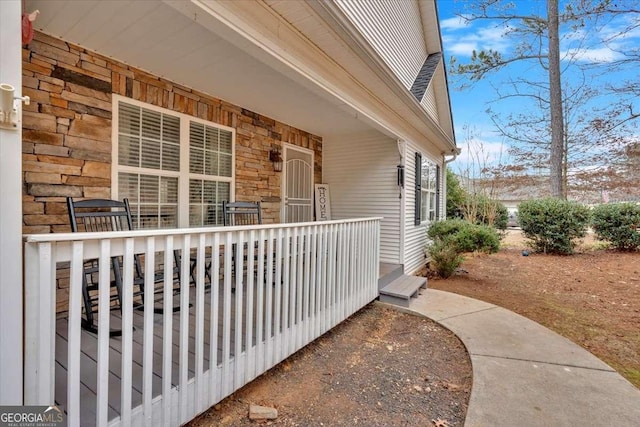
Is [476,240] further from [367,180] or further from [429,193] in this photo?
[367,180]

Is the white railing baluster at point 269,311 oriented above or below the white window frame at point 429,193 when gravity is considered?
below

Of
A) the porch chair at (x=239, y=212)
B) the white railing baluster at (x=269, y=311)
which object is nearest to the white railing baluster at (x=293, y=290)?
the white railing baluster at (x=269, y=311)

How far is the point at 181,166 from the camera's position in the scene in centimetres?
377

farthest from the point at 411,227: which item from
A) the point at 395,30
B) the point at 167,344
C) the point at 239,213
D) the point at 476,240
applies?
the point at 167,344

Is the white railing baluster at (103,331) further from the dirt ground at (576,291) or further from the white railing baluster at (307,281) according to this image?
the dirt ground at (576,291)

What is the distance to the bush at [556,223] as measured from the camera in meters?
8.31

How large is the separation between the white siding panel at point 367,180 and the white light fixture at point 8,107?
500cm

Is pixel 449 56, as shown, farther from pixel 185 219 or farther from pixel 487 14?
pixel 185 219

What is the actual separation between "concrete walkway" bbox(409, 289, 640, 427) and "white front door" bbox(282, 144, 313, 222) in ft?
10.1

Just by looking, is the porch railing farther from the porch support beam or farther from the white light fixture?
the white light fixture

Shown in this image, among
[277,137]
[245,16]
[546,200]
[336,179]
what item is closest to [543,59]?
[546,200]

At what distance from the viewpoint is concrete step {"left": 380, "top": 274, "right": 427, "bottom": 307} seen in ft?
14.0

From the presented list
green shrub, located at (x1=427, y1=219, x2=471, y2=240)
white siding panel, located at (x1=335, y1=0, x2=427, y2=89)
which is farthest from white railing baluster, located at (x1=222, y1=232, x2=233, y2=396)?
green shrub, located at (x1=427, y1=219, x2=471, y2=240)

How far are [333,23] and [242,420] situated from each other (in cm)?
296
